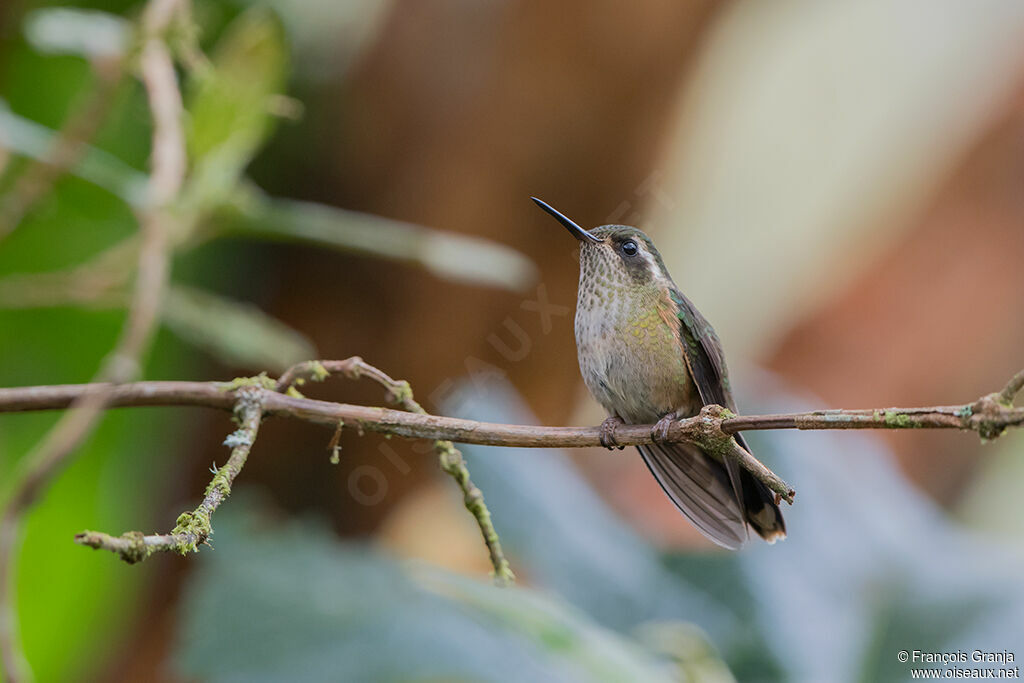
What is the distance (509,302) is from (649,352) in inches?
64.0

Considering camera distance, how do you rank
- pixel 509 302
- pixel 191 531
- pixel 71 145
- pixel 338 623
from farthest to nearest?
pixel 509 302 < pixel 338 623 < pixel 71 145 < pixel 191 531

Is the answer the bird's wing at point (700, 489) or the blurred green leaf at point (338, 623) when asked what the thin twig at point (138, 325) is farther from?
the bird's wing at point (700, 489)

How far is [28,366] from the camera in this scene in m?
2.28

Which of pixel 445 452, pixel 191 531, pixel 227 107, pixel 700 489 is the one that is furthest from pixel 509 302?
pixel 191 531

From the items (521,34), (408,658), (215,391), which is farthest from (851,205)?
(215,391)

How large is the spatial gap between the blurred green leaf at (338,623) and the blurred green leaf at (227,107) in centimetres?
67

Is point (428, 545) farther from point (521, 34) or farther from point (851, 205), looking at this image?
point (851, 205)

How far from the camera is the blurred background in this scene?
1569 millimetres

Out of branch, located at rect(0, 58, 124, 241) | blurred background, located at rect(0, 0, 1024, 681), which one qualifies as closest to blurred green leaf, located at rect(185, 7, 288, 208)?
blurred background, located at rect(0, 0, 1024, 681)

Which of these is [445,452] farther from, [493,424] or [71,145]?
[71,145]

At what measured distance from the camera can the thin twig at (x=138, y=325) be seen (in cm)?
79

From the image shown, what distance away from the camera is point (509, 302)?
2.65 meters

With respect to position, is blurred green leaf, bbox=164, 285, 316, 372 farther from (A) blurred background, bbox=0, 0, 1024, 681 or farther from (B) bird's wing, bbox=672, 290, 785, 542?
(B) bird's wing, bbox=672, 290, 785, 542

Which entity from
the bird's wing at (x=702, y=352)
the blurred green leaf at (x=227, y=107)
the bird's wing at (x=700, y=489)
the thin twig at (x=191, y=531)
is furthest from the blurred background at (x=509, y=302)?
the thin twig at (x=191, y=531)
